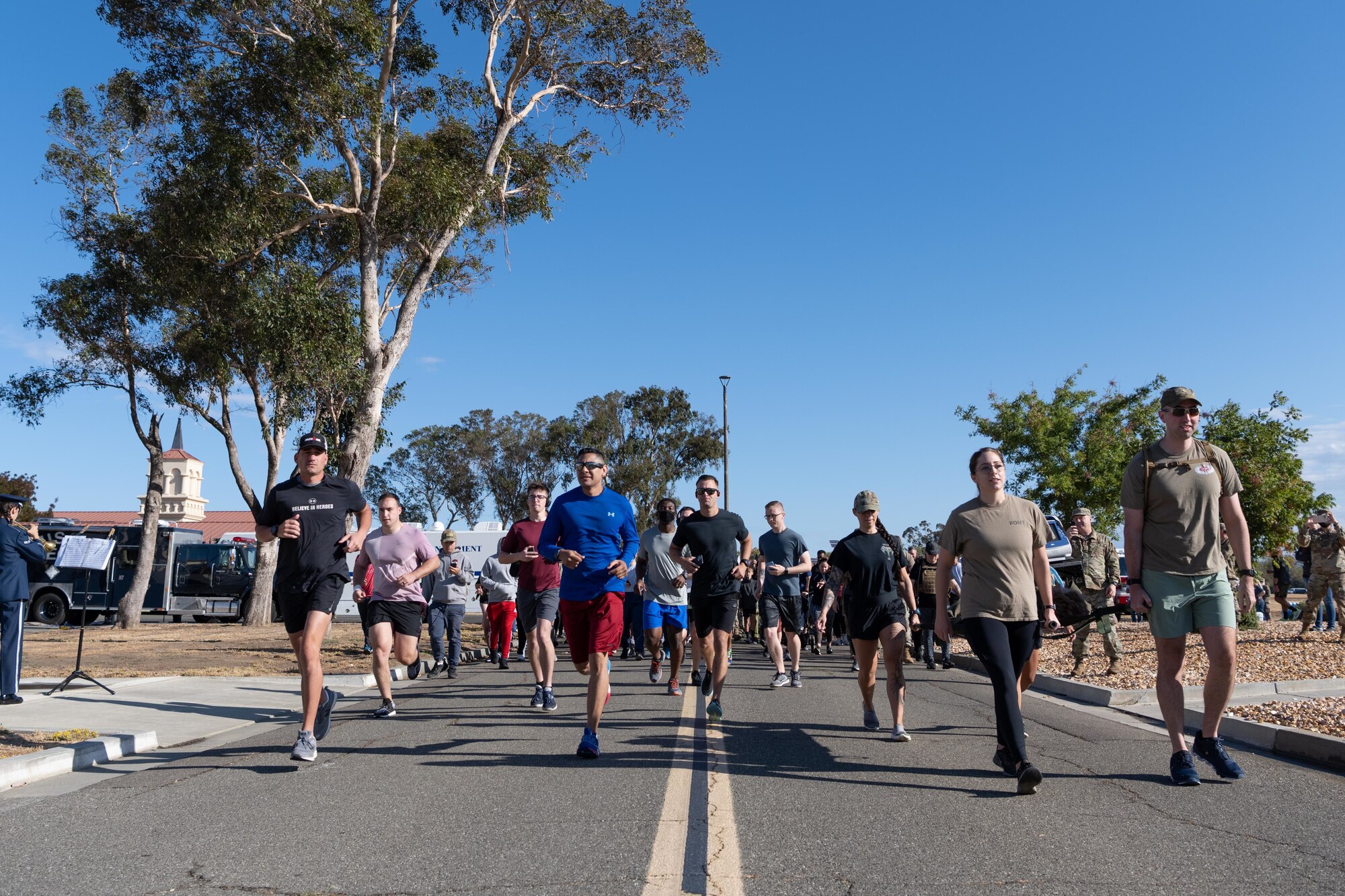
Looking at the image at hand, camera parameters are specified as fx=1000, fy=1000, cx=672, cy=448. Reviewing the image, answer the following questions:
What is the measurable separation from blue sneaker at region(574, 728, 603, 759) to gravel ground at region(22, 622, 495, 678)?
753 centimetres

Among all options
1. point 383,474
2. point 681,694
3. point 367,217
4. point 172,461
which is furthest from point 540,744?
point 172,461

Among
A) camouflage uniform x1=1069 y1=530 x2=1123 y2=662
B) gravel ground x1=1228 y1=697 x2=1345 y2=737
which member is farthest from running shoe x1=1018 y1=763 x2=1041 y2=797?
camouflage uniform x1=1069 y1=530 x2=1123 y2=662

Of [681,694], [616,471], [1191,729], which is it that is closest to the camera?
[1191,729]

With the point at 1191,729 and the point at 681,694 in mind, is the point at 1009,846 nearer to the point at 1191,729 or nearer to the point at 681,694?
the point at 1191,729

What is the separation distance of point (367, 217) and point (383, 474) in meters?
52.8

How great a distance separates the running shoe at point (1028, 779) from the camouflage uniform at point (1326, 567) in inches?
429

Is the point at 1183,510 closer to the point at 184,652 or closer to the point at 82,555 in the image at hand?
the point at 82,555

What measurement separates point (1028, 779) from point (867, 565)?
258 cm

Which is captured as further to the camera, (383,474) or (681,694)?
(383,474)

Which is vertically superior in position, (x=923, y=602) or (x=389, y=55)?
(x=389, y=55)

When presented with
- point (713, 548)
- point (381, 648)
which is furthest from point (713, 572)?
point (381, 648)

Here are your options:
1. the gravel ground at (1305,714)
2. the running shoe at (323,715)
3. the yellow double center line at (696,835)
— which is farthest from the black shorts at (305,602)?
the gravel ground at (1305,714)

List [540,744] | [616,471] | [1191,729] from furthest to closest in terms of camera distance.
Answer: [616,471] < [1191,729] < [540,744]

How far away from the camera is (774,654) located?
34.9 ft
